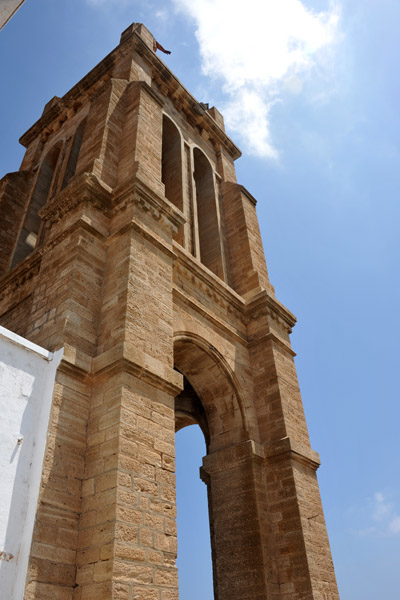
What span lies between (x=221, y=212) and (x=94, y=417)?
876cm

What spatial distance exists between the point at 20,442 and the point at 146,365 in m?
1.75

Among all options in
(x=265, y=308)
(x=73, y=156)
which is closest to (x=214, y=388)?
(x=265, y=308)

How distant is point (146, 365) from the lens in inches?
254

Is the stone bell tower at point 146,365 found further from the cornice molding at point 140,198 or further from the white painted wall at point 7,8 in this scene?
the white painted wall at point 7,8

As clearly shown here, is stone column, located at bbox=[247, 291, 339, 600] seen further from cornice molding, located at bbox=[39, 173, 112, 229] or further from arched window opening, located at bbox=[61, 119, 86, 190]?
arched window opening, located at bbox=[61, 119, 86, 190]

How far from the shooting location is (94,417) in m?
6.09

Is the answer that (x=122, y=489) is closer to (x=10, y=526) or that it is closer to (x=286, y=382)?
(x=10, y=526)

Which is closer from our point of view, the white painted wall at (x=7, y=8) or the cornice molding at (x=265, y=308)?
the white painted wall at (x=7, y=8)

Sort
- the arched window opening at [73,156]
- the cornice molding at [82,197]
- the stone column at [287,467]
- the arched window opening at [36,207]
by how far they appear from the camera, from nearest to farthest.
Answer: the stone column at [287,467] < the cornice molding at [82,197] < the arched window opening at [36,207] < the arched window opening at [73,156]

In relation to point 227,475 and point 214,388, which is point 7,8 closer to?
point 214,388

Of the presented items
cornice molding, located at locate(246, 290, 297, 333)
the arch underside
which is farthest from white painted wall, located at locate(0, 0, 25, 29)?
cornice molding, located at locate(246, 290, 297, 333)

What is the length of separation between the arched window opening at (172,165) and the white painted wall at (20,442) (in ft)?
20.1

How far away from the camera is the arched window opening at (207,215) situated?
40.1 ft

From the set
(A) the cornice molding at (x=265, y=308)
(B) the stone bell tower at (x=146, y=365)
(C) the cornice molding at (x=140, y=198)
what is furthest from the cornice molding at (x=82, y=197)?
(A) the cornice molding at (x=265, y=308)
